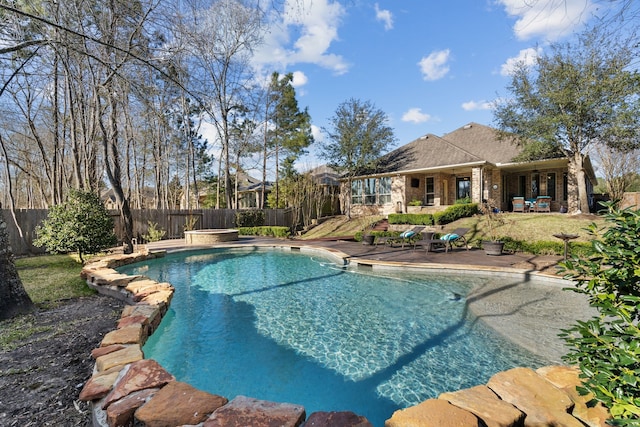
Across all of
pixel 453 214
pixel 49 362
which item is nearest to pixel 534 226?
pixel 453 214

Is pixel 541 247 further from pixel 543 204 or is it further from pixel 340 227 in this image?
pixel 340 227

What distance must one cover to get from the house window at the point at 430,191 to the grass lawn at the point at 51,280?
59.1 ft

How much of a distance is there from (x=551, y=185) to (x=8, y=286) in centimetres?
2236

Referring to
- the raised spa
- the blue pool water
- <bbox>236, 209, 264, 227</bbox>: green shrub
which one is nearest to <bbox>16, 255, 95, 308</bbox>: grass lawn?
the blue pool water

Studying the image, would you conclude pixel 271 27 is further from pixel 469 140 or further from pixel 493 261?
pixel 469 140

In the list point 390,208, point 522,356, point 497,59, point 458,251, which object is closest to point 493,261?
point 458,251

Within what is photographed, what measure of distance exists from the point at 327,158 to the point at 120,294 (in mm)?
16803

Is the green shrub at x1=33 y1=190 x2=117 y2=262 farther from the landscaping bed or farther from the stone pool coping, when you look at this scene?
the stone pool coping

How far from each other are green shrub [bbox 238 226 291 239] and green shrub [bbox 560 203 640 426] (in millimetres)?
15620

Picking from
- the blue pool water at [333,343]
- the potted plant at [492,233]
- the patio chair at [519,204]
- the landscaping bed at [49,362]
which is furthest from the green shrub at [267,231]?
the patio chair at [519,204]

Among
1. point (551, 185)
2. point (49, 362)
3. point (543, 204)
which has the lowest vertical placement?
point (49, 362)

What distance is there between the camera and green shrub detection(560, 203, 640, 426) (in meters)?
1.48

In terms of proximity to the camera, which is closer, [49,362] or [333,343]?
[49,362]

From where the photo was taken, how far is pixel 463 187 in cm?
1891
